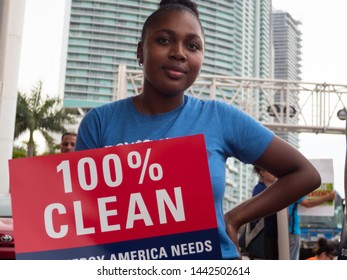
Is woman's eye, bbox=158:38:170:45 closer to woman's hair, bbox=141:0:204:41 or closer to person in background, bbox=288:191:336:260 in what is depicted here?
woman's hair, bbox=141:0:204:41

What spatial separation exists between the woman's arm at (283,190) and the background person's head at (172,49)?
32 cm

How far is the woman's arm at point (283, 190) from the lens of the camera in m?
1.34

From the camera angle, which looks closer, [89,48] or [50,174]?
[50,174]

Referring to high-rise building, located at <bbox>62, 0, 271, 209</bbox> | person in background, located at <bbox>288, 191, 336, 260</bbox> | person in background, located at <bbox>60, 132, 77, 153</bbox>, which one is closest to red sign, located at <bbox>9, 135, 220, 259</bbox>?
person in background, located at <bbox>60, 132, 77, 153</bbox>

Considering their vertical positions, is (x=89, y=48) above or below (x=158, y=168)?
above

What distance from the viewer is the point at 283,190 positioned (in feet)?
4.42

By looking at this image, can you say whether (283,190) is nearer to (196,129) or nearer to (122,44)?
(196,129)

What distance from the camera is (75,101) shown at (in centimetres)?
8825

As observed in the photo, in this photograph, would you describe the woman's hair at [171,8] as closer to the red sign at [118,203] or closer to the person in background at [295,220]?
the red sign at [118,203]

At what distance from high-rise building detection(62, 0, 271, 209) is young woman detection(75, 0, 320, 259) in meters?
51.1
